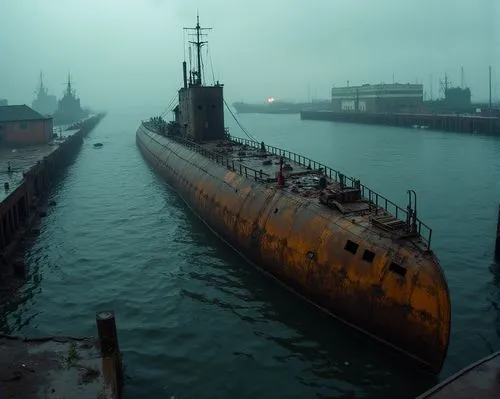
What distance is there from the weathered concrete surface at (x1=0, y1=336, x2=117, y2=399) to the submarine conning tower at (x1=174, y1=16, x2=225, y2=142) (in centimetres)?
3145

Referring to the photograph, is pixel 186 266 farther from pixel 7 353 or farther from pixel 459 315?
pixel 459 315

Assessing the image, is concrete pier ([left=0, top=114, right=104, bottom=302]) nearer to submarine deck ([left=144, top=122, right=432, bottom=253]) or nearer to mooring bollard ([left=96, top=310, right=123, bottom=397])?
mooring bollard ([left=96, top=310, right=123, bottom=397])

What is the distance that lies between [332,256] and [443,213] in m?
21.8

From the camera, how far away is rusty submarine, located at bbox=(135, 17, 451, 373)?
15383mm

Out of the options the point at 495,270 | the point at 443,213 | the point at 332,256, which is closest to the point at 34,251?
the point at 332,256

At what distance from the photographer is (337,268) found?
1797 cm

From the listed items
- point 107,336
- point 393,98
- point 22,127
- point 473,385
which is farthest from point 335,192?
point 393,98

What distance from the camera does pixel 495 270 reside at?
25.1 metres

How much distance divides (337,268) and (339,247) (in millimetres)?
840

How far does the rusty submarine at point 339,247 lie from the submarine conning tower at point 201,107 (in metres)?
12.4

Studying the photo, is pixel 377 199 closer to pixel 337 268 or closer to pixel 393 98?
pixel 337 268

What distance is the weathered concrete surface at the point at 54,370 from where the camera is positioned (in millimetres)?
12977

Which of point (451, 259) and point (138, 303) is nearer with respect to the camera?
point (138, 303)

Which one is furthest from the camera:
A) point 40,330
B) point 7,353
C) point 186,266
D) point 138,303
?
point 186,266
